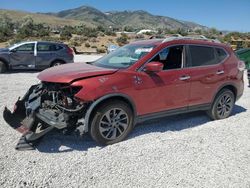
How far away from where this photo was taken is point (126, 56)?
554 cm

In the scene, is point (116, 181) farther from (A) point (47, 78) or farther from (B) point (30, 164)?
(A) point (47, 78)

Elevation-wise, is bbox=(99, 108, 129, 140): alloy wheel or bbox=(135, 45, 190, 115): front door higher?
bbox=(135, 45, 190, 115): front door

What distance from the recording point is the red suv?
14.8 feet

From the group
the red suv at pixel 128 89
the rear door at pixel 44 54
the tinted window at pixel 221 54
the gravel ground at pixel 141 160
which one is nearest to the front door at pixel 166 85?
the red suv at pixel 128 89

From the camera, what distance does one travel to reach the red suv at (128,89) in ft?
14.8

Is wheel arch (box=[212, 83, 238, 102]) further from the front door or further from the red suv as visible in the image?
the front door

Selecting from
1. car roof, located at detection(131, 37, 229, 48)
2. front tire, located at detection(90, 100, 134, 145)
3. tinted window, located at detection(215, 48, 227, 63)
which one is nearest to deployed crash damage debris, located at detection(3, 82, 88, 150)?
front tire, located at detection(90, 100, 134, 145)

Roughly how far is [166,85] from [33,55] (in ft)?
30.4

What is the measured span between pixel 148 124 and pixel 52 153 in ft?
7.33

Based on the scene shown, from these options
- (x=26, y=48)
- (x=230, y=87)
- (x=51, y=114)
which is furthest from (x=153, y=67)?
(x=26, y=48)

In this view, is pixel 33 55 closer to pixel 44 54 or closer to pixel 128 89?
pixel 44 54

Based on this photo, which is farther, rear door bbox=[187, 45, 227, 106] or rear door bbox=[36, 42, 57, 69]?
rear door bbox=[36, 42, 57, 69]

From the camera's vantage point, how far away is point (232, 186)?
3.73m

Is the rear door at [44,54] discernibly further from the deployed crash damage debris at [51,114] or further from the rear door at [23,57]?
the deployed crash damage debris at [51,114]
